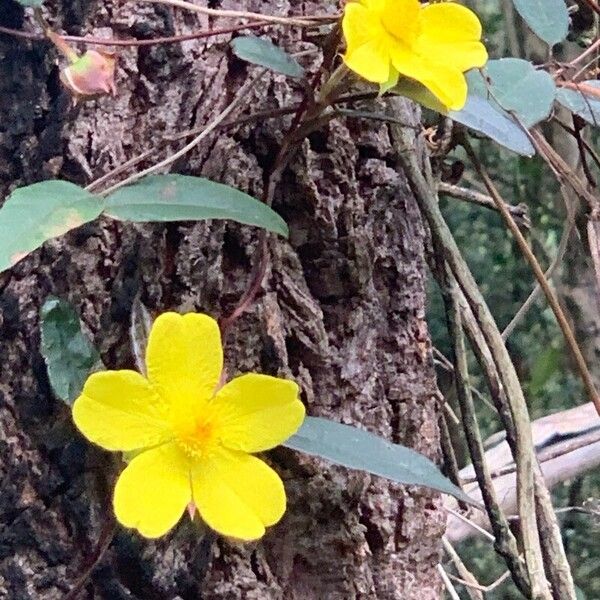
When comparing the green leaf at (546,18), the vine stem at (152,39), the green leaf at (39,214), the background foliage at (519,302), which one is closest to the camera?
the green leaf at (39,214)

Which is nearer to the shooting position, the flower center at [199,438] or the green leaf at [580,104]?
the flower center at [199,438]

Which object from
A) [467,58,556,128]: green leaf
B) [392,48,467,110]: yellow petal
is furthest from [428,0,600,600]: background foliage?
[392,48,467,110]: yellow petal

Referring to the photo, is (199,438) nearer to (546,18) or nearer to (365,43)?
(365,43)

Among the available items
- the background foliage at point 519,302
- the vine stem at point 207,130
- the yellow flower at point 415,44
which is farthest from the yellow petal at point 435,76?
the background foliage at point 519,302

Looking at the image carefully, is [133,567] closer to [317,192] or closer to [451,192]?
[317,192]

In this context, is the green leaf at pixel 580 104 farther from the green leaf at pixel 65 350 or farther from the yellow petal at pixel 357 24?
the green leaf at pixel 65 350

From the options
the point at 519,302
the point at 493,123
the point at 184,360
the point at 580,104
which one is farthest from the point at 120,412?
the point at 519,302

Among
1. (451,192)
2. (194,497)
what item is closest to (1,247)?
(194,497)

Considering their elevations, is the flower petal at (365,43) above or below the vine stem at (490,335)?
above

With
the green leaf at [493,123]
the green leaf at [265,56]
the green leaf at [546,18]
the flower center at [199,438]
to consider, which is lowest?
the flower center at [199,438]

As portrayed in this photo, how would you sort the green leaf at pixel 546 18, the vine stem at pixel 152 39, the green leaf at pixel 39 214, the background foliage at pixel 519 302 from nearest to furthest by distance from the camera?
the green leaf at pixel 39 214 < the vine stem at pixel 152 39 < the green leaf at pixel 546 18 < the background foliage at pixel 519 302
